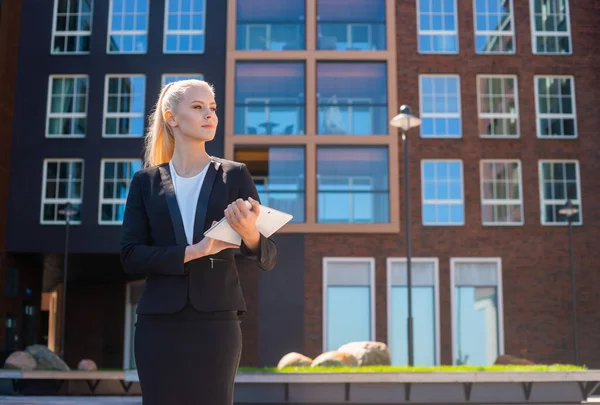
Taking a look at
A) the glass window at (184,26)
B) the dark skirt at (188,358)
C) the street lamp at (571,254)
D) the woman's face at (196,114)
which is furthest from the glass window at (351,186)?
the dark skirt at (188,358)

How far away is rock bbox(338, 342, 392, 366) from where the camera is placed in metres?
22.6

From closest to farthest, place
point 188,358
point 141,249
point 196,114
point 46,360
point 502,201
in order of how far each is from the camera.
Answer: point 188,358 → point 141,249 → point 196,114 → point 46,360 → point 502,201

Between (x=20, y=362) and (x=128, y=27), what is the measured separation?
13.2m

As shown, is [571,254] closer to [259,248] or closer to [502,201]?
[502,201]

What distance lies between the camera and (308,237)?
97.0 ft

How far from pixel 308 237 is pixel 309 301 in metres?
2.25

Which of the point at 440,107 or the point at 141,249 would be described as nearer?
the point at 141,249

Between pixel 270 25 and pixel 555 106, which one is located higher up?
pixel 270 25

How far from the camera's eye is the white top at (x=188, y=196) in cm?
264

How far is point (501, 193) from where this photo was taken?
100 ft

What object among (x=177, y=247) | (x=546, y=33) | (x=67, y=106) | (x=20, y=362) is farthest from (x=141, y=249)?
(x=546, y=33)

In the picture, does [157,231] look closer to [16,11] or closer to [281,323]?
[281,323]

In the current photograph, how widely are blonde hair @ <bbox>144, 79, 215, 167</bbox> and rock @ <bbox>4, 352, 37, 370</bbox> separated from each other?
77.2 ft

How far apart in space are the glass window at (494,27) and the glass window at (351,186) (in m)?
5.99
